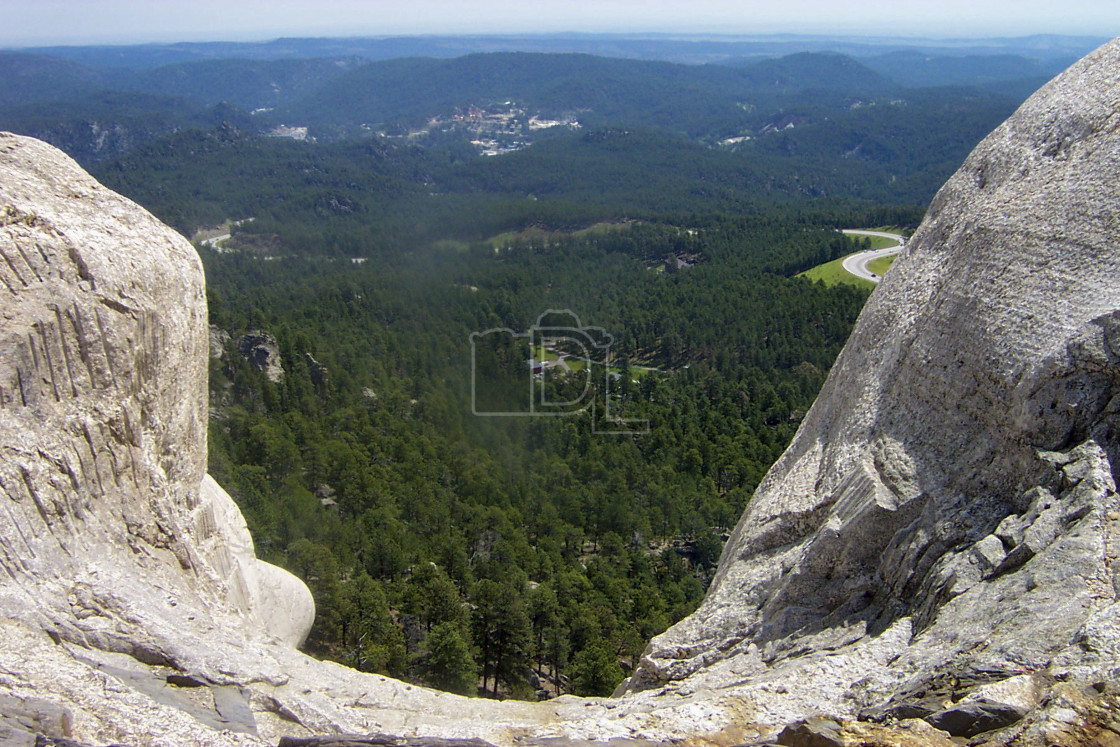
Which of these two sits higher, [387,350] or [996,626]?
[996,626]

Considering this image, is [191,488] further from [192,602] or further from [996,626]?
[996,626]

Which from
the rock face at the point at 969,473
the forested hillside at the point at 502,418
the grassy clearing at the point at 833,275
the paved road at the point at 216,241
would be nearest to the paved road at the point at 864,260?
the grassy clearing at the point at 833,275

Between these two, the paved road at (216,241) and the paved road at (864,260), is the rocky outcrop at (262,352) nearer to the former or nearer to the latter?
the paved road at (864,260)

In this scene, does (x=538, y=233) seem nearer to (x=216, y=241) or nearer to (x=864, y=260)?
(x=864, y=260)

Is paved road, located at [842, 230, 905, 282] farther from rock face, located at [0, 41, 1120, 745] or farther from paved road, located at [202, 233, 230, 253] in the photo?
paved road, located at [202, 233, 230, 253]

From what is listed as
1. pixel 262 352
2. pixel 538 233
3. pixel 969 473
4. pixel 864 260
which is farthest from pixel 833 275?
pixel 969 473

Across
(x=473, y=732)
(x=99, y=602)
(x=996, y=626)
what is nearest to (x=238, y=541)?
(x=99, y=602)
